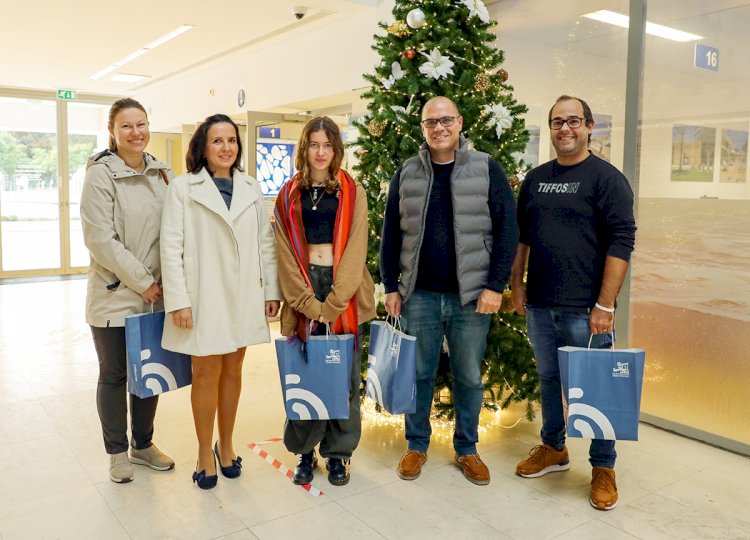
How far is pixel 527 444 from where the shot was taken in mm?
3420

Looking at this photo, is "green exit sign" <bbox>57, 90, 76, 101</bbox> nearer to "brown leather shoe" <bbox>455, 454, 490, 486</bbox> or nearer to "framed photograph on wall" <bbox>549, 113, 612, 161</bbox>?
"framed photograph on wall" <bbox>549, 113, 612, 161</bbox>

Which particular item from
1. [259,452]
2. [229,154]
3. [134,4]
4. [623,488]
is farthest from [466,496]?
[134,4]

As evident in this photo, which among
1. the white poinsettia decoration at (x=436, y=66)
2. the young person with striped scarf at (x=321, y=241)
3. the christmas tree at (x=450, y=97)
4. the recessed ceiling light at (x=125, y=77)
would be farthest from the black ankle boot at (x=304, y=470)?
the recessed ceiling light at (x=125, y=77)

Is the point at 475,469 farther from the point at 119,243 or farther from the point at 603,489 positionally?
the point at 119,243

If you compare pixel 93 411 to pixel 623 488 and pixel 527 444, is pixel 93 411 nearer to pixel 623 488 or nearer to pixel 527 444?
pixel 527 444

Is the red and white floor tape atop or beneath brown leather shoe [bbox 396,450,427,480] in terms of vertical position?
beneath

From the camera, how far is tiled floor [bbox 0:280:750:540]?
8.23 ft

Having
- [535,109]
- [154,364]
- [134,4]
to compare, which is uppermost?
[134,4]

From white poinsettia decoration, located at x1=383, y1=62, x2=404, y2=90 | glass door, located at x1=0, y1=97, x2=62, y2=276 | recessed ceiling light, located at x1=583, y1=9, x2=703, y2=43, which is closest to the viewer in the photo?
white poinsettia decoration, located at x1=383, y1=62, x2=404, y2=90

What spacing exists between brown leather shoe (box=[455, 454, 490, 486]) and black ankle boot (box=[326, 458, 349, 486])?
1.80ft

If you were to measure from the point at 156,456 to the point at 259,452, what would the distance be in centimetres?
49

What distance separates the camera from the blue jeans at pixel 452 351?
2887 mm

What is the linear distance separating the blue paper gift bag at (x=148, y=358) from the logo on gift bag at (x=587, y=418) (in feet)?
5.49

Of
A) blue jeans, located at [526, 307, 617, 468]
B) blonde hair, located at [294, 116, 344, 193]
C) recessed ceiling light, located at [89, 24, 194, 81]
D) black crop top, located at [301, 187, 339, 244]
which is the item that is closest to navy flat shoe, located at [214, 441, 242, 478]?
black crop top, located at [301, 187, 339, 244]
